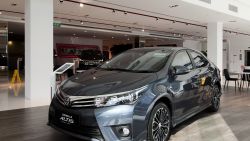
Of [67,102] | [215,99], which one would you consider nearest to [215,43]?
[215,99]

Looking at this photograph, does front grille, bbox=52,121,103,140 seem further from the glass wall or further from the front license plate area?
the glass wall

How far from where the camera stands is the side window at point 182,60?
3.57 m

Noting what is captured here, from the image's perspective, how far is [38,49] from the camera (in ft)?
19.9

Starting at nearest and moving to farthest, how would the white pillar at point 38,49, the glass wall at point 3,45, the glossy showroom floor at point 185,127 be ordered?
the glossy showroom floor at point 185,127, the white pillar at point 38,49, the glass wall at point 3,45

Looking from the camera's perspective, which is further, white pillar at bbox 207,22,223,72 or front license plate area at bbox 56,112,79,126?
white pillar at bbox 207,22,223,72

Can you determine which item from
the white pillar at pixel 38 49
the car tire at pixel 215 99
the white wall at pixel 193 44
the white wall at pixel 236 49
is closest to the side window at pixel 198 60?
the car tire at pixel 215 99

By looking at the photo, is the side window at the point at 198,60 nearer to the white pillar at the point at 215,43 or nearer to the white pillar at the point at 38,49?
the white pillar at the point at 38,49

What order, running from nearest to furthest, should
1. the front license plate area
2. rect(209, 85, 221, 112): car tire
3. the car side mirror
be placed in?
the front license plate area
the car side mirror
rect(209, 85, 221, 112): car tire

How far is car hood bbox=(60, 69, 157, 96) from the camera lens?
8.98ft

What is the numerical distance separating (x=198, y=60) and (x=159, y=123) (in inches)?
69.4

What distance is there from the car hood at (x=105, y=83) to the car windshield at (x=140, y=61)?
0.21 m

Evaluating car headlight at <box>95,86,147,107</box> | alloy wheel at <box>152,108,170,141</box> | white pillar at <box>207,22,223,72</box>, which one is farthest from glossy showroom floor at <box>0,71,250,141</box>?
white pillar at <box>207,22,223,72</box>

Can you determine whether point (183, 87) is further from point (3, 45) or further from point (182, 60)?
point (3, 45)

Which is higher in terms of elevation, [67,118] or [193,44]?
[193,44]
